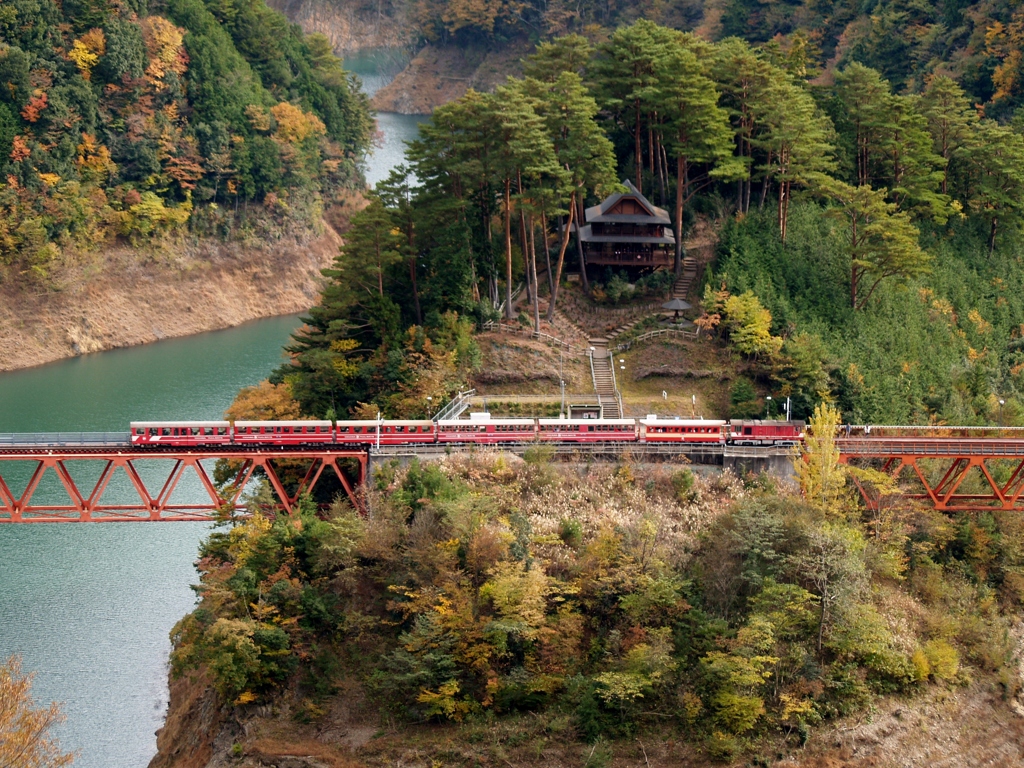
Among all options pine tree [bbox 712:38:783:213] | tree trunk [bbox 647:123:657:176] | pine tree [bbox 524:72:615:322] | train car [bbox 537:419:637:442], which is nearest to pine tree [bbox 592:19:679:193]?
tree trunk [bbox 647:123:657:176]

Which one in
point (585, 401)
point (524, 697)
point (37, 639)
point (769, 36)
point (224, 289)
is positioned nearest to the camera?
point (524, 697)

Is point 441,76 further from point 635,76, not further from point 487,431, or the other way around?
point 487,431

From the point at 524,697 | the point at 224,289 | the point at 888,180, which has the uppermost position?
the point at 888,180

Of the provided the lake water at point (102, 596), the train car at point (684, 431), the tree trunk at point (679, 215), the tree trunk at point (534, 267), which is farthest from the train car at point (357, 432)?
the tree trunk at point (679, 215)

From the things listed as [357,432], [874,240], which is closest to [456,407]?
[357,432]

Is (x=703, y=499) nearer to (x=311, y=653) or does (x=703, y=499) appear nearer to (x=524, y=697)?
(x=524, y=697)

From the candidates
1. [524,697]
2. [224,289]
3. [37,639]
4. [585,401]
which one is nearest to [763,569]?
[524,697]

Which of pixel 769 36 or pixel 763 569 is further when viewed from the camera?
pixel 769 36

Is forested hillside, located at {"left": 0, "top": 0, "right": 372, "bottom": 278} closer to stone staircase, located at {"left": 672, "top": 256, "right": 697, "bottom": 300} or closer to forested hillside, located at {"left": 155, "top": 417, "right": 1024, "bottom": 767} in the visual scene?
stone staircase, located at {"left": 672, "top": 256, "right": 697, "bottom": 300}
